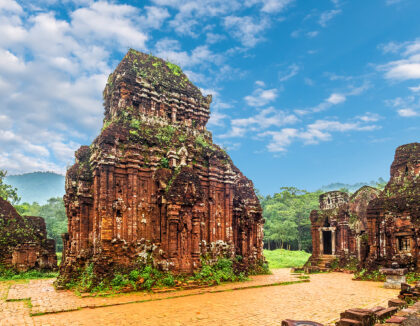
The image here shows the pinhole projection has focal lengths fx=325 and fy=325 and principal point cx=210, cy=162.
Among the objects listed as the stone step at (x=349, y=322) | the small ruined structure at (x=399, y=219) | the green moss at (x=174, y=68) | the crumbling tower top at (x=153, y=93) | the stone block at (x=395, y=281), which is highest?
the green moss at (x=174, y=68)

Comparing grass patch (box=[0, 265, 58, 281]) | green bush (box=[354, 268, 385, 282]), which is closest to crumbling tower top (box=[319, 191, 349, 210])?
green bush (box=[354, 268, 385, 282])

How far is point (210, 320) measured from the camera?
7.80 meters

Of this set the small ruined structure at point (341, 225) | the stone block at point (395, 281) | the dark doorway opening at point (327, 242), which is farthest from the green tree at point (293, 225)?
the stone block at point (395, 281)

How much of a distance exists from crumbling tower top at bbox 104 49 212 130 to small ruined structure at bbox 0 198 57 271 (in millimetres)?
9570

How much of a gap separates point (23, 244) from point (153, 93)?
12681 mm

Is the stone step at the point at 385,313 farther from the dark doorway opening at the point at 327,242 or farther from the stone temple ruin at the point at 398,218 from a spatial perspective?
the dark doorway opening at the point at 327,242

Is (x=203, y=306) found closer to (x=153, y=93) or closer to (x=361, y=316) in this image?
(x=361, y=316)

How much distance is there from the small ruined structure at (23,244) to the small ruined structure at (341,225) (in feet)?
57.3

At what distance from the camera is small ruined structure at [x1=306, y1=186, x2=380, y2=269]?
22.9m

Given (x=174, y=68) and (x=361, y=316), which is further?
(x=174, y=68)

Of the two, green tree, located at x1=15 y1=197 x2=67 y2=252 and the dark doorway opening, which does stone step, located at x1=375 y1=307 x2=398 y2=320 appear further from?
green tree, located at x1=15 y1=197 x2=67 y2=252

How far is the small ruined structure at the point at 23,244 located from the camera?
19.2 m

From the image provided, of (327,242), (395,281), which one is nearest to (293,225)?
(327,242)

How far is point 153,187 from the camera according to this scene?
Result: 1363 cm
